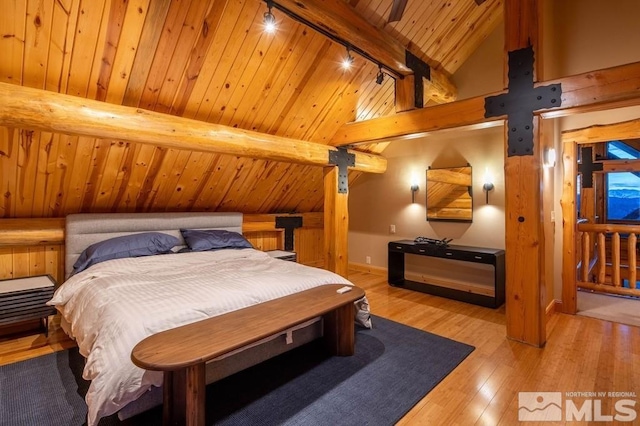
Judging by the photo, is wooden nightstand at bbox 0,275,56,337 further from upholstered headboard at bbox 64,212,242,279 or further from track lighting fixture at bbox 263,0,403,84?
track lighting fixture at bbox 263,0,403,84

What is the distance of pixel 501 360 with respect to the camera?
101 inches

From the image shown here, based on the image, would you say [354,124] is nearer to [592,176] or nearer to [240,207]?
[240,207]

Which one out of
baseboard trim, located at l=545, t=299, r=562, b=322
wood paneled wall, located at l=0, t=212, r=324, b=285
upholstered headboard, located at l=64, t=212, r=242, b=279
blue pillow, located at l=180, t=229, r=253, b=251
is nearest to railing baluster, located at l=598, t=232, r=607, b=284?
baseboard trim, located at l=545, t=299, r=562, b=322

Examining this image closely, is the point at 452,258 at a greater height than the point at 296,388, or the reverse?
the point at 452,258

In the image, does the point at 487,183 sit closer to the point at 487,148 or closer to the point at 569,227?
the point at 487,148

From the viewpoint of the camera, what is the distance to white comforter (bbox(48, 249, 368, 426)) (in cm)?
165

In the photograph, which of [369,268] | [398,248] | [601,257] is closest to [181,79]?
[398,248]

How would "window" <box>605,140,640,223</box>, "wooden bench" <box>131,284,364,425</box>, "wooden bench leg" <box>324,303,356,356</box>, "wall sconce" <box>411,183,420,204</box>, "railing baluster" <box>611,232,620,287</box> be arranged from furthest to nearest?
"window" <box>605,140,640,223</box>, "wall sconce" <box>411,183,420,204</box>, "railing baluster" <box>611,232,620,287</box>, "wooden bench leg" <box>324,303,356,356</box>, "wooden bench" <box>131,284,364,425</box>

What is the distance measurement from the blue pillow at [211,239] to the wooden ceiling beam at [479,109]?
6.17 ft

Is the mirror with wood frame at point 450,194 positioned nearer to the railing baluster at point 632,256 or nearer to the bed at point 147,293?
the railing baluster at point 632,256

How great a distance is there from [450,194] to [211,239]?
3.34 m

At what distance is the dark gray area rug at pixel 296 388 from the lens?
1900mm

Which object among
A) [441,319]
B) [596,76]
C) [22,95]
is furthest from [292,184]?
[596,76]

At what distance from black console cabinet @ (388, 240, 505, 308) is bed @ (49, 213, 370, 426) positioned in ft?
5.55
